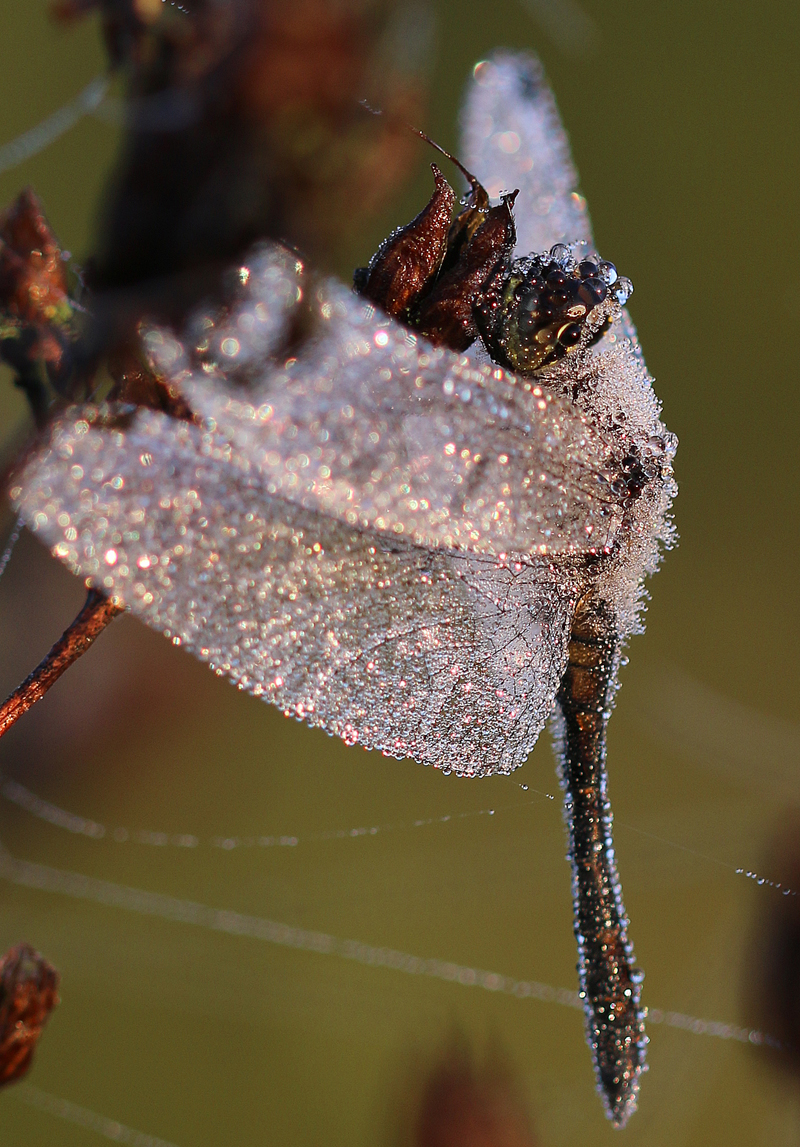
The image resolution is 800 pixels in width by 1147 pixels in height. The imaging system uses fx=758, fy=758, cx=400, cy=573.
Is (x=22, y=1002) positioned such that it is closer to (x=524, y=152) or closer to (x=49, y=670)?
(x=49, y=670)

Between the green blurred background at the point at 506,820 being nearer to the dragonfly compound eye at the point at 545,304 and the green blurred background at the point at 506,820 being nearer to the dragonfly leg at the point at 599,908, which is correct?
the dragonfly leg at the point at 599,908

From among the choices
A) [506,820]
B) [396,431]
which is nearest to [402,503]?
[396,431]

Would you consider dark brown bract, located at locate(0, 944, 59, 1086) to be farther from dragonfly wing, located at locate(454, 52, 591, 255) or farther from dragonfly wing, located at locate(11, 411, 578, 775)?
dragonfly wing, located at locate(454, 52, 591, 255)

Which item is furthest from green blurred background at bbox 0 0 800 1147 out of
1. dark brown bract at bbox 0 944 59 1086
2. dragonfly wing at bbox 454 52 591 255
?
dark brown bract at bbox 0 944 59 1086

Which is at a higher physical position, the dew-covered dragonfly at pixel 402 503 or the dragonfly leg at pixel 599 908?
the dew-covered dragonfly at pixel 402 503

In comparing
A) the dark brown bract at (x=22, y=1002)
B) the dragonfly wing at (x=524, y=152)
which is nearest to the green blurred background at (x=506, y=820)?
the dragonfly wing at (x=524, y=152)

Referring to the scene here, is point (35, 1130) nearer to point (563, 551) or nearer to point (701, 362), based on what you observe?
point (563, 551)
